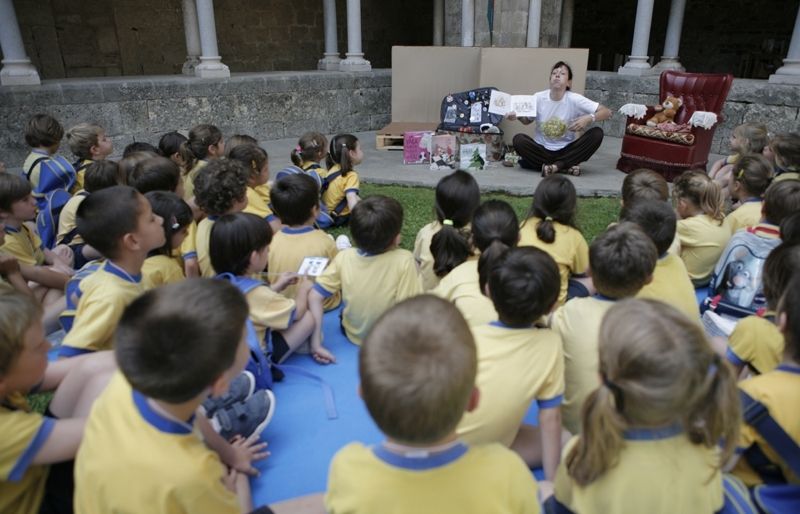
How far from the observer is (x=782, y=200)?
8.70 feet

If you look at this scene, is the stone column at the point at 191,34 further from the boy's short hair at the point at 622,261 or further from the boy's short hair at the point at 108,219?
the boy's short hair at the point at 622,261

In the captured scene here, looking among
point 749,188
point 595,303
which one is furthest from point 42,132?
point 749,188

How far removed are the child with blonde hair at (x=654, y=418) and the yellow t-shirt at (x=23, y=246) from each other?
9.81ft

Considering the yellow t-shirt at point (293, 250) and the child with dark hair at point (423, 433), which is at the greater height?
the child with dark hair at point (423, 433)

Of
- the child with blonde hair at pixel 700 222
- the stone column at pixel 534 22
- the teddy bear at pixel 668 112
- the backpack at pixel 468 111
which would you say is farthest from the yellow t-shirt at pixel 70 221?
the stone column at pixel 534 22

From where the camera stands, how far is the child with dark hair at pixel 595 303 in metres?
1.84

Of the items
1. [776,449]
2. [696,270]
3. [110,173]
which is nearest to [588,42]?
[696,270]

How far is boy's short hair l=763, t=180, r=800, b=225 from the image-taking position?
2.62 metres

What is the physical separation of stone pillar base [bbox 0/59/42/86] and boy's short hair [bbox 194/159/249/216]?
4.64m

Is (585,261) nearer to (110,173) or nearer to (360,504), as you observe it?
(360,504)

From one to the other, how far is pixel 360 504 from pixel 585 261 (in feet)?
6.88

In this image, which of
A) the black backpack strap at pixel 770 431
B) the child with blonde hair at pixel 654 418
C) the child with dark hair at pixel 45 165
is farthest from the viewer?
the child with dark hair at pixel 45 165

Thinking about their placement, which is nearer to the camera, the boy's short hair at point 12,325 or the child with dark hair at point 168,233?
the boy's short hair at point 12,325

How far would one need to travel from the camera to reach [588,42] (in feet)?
46.1
